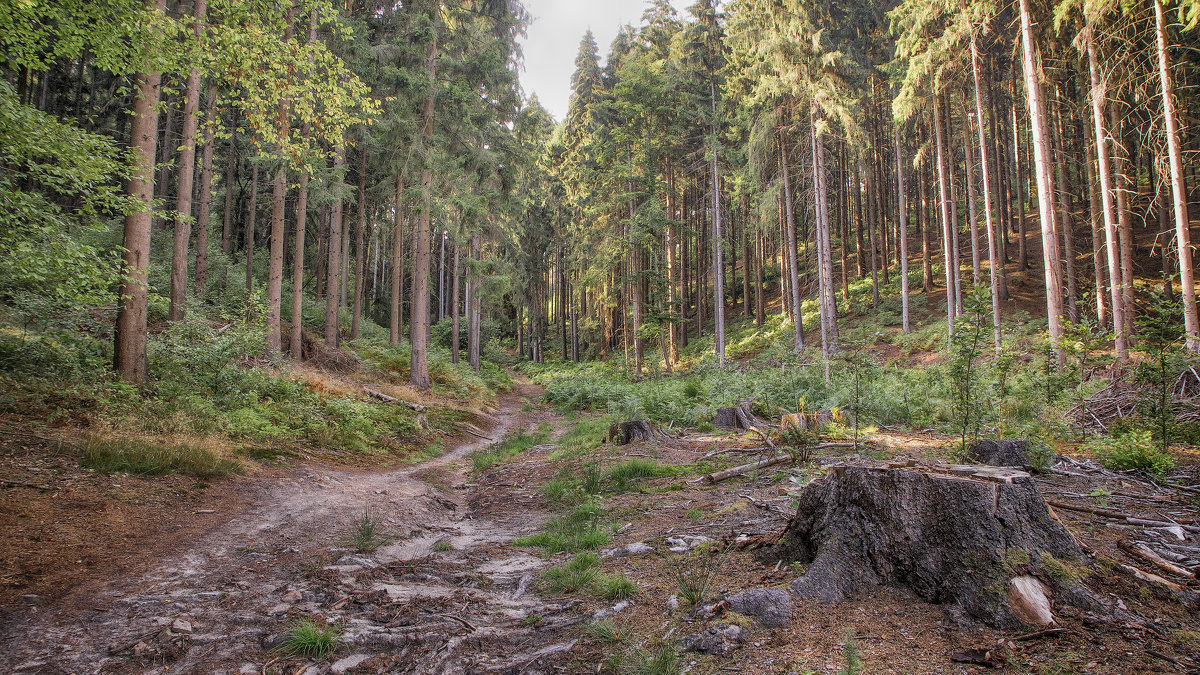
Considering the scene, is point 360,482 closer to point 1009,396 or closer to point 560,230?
point 1009,396

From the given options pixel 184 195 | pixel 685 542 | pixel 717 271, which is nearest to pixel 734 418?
pixel 685 542

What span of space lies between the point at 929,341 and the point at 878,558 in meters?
20.6

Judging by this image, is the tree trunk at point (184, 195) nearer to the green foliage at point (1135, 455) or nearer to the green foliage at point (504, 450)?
the green foliage at point (504, 450)

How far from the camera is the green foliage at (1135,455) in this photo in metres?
4.91

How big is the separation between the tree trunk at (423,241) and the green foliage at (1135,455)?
629 inches

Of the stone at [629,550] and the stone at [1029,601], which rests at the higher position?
the stone at [1029,601]

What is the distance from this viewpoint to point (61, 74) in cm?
1948

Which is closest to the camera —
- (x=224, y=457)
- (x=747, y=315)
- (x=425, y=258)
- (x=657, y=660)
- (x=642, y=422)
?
(x=657, y=660)

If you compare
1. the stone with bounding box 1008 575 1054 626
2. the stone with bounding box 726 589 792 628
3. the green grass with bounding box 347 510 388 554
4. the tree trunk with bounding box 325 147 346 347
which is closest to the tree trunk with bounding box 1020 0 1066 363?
the stone with bounding box 1008 575 1054 626

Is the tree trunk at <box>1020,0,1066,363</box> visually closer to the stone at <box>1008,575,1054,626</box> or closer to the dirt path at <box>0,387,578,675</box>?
the stone at <box>1008,575,1054,626</box>

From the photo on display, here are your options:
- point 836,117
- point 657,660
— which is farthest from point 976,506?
point 836,117

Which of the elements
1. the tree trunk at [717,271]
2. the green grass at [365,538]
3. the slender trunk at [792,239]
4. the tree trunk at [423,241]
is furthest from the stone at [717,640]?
the tree trunk at [717,271]

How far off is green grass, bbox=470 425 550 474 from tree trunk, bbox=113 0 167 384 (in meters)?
5.63

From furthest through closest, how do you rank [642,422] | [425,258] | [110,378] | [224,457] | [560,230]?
[560,230] → [425,258] → [642,422] → [110,378] → [224,457]
